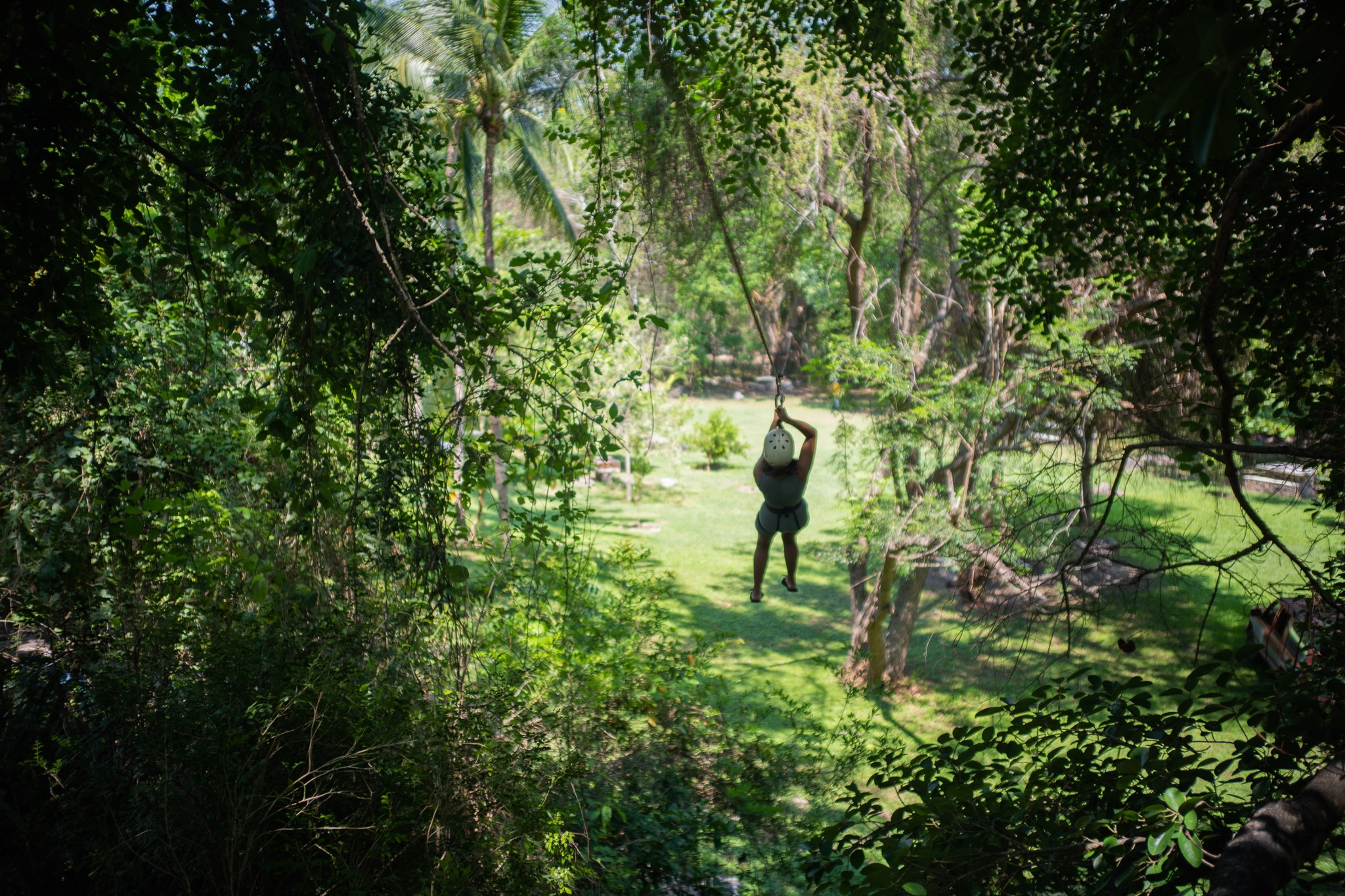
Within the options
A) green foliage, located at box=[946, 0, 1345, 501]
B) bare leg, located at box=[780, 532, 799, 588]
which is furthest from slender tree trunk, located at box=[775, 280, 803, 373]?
green foliage, located at box=[946, 0, 1345, 501]

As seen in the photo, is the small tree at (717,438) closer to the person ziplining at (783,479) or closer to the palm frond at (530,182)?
the palm frond at (530,182)

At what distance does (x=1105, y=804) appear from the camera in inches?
99.0

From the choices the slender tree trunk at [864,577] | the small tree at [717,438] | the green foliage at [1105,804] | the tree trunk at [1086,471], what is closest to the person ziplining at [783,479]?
the tree trunk at [1086,471]

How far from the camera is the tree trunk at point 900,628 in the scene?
888 centimetres

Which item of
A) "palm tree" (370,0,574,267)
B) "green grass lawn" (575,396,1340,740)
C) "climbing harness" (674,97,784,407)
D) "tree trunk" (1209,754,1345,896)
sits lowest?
"green grass lawn" (575,396,1340,740)

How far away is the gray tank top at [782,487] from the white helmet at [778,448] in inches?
5.5

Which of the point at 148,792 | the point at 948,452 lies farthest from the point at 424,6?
the point at 148,792

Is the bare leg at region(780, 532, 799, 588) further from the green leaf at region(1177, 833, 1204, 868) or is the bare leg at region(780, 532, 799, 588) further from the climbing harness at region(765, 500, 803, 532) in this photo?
the green leaf at region(1177, 833, 1204, 868)

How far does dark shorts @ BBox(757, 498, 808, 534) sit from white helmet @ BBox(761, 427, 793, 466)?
1.79ft

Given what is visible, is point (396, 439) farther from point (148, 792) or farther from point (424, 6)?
point (424, 6)

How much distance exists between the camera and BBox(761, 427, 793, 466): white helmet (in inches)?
197

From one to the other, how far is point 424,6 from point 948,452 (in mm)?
7767

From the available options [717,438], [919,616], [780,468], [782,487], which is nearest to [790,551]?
A: [782,487]

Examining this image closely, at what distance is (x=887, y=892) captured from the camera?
2273mm
